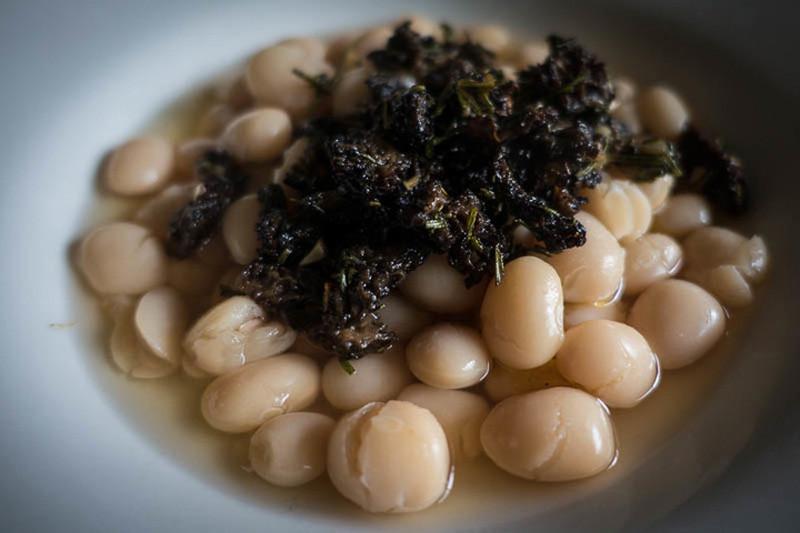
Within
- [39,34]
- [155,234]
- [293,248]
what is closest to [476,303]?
[293,248]

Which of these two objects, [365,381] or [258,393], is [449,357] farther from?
[258,393]

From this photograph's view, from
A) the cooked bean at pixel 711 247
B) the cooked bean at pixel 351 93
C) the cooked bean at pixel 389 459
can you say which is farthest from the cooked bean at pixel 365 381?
the cooked bean at pixel 711 247

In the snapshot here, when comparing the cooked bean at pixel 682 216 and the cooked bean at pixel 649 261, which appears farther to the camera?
the cooked bean at pixel 682 216

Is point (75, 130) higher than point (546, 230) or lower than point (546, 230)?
lower

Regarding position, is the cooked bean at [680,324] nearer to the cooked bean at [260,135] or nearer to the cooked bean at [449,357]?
the cooked bean at [449,357]

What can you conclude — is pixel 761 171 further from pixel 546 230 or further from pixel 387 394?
pixel 387 394

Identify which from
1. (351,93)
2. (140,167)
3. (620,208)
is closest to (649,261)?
(620,208)
